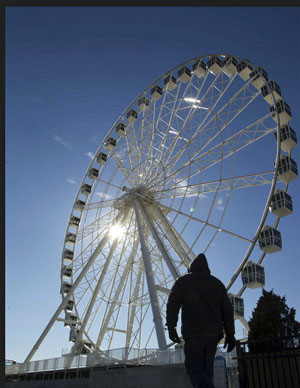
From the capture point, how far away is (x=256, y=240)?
64.0ft

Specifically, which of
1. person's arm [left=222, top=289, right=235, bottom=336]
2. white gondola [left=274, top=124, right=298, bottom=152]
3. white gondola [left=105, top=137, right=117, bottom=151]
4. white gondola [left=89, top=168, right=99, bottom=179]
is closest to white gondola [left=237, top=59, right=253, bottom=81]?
white gondola [left=274, top=124, right=298, bottom=152]

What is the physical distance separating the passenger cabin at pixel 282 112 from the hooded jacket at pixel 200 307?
17.7 meters

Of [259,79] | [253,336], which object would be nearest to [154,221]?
[253,336]

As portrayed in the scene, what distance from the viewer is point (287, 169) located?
2009 cm

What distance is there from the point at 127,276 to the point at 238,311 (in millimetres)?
8820

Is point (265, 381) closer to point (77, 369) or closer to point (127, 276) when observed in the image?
point (77, 369)

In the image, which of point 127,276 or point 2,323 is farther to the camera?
point 127,276

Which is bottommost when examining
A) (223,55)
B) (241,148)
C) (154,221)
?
(154,221)

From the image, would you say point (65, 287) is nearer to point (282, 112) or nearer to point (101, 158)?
point (101, 158)

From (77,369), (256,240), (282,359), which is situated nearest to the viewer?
(282,359)

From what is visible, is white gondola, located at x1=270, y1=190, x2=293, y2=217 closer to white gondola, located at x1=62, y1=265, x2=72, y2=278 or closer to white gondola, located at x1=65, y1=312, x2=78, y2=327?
white gondola, located at x1=65, y1=312, x2=78, y2=327

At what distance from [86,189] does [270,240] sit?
676 inches

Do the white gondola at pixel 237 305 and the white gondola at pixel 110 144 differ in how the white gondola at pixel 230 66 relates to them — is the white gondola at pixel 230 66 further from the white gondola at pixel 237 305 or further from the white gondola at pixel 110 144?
the white gondola at pixel 237 305

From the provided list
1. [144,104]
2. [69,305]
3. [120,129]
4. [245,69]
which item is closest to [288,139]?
[245,69]
